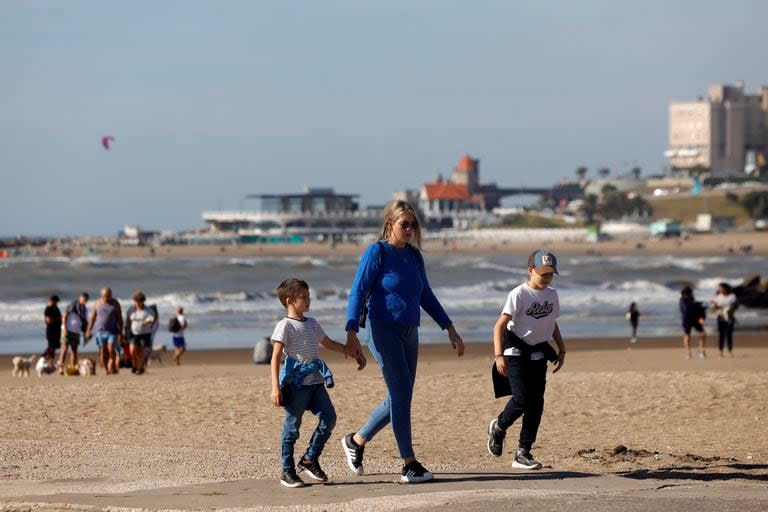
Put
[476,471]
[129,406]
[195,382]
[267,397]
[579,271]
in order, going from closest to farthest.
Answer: [476,471] → [129,406] → [267,397] → [195,382] → [579,271]

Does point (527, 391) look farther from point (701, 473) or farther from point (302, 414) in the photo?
point (302, 414)

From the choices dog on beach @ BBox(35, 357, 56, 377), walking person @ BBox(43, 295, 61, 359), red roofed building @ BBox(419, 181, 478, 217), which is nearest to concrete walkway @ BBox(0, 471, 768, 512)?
dog on beach @ BBox(35, 357, 56, 377)

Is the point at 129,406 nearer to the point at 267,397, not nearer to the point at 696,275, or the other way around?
the point at 267,397

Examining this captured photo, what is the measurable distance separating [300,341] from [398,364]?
1.79 ft

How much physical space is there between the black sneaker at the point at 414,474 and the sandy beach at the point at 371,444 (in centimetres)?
10

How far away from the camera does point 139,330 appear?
54.7 ft

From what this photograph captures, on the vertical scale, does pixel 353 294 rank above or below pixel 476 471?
above

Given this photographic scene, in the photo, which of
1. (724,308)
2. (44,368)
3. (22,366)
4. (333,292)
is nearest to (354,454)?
(44,368)

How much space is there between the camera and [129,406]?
464 inches

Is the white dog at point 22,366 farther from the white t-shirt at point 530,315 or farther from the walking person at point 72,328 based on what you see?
the white t-shirt at point 530,315

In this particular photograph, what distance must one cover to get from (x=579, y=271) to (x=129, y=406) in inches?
2173

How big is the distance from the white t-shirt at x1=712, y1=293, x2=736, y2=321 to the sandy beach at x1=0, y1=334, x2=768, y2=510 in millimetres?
3933

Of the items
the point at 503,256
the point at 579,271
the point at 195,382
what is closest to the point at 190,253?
the point at 503,256

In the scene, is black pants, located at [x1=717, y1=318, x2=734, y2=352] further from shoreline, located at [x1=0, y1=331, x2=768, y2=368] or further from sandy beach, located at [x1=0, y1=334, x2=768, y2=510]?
sandy beach, located at [x1=0, y1=334, x2=768, y2=510]
